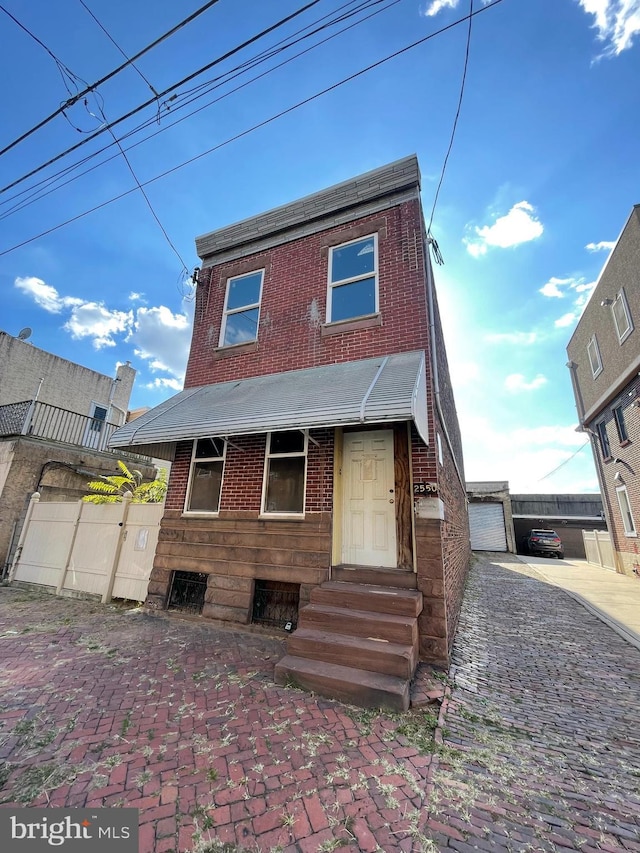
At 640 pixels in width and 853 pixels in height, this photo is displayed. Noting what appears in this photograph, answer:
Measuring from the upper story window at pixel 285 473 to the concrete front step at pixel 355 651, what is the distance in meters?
2.11

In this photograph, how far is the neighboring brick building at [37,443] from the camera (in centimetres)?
992

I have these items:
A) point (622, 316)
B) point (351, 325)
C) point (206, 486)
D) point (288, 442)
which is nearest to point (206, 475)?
point (206, 486)

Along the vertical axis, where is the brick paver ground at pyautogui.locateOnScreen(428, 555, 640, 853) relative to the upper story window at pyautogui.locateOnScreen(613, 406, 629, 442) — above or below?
below

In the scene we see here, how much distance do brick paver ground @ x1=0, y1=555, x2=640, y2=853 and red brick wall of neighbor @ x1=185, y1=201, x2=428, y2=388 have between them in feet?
16.8

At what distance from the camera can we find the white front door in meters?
5.48

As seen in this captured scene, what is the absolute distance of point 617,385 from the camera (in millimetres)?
12945

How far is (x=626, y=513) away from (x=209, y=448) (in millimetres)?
16415

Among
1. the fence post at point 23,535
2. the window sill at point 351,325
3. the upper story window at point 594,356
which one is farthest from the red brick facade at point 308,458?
the upper story window at point 594,356

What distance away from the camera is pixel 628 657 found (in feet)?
17.2

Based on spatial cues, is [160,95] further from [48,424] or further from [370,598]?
[48,424]

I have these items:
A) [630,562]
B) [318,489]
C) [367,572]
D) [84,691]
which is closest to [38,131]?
[318,489]

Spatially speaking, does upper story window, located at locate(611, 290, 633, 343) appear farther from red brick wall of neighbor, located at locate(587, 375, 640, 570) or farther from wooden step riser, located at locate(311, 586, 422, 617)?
wooden step riser, located at locate(311, 586, 422, 617)

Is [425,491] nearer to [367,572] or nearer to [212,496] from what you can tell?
[367,572]

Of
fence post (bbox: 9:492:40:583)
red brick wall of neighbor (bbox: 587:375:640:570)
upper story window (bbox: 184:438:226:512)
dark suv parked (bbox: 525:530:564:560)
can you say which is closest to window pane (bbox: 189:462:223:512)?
upper story window (bbox: 184:438:226:512)
